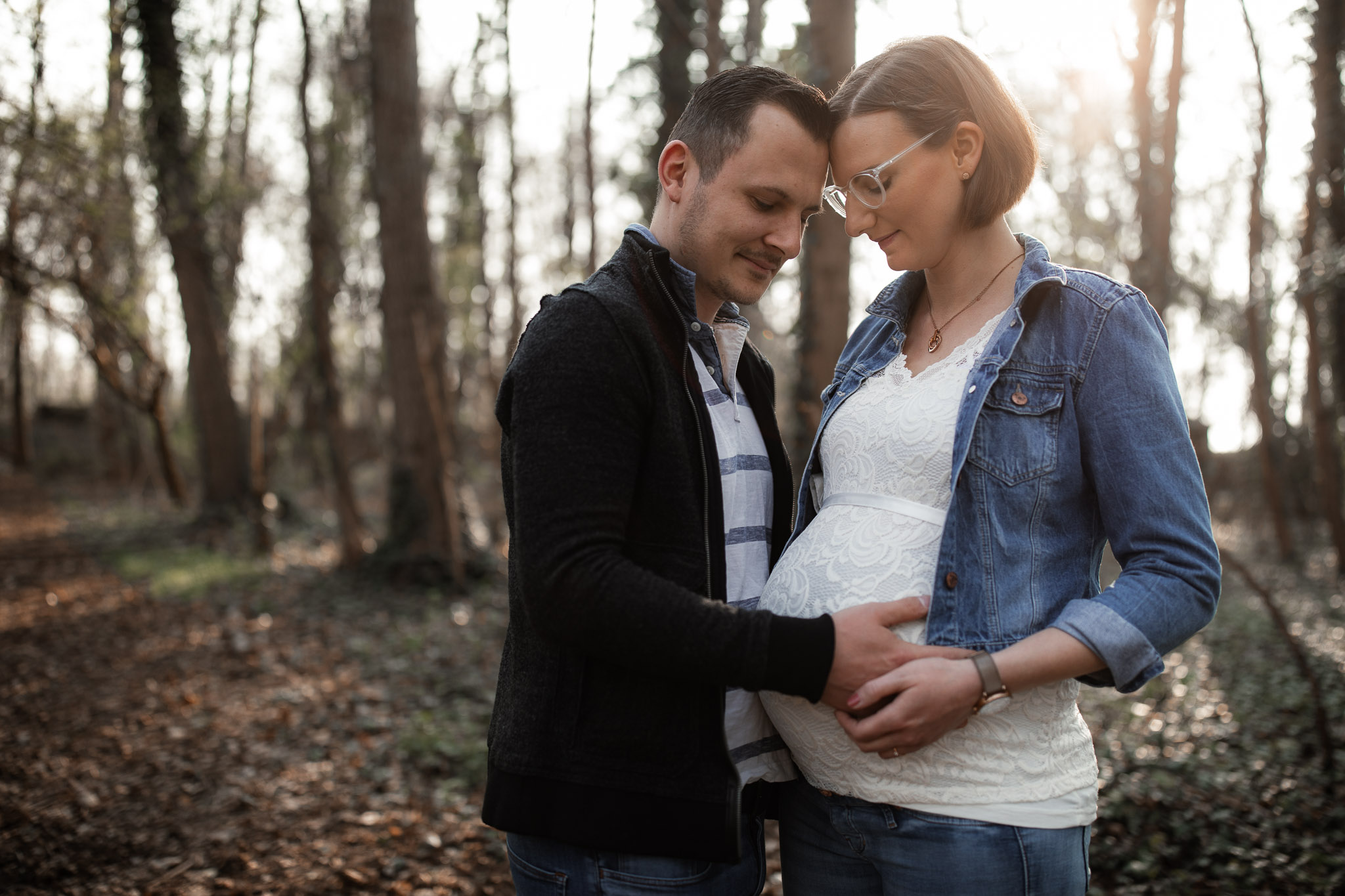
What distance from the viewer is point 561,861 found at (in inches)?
59.2

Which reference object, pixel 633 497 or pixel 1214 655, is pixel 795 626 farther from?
pixel 1214 655

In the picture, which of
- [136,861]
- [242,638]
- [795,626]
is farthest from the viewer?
[242,638]

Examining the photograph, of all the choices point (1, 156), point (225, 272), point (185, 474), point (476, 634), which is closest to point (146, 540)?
point (225, 272)

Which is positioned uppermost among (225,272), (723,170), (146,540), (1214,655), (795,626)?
(225,272)

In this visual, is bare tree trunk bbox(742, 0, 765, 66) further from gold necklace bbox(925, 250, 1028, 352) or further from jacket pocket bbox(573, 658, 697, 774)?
jacket pocket bbox(573, 658, 697, 774)

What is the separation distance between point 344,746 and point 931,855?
15.8ft

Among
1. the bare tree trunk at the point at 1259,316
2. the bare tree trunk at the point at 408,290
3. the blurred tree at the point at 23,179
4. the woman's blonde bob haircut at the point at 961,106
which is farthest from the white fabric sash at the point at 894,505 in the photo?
the blurred tree at the point at 23,179

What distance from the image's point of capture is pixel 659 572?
1481mm

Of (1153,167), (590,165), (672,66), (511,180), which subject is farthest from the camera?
(511,180)

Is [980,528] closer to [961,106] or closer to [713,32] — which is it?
[961,106]

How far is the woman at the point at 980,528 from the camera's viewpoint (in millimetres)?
1361

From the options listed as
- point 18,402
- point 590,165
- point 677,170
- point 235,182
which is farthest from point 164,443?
point 677,170

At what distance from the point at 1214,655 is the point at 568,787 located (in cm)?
840

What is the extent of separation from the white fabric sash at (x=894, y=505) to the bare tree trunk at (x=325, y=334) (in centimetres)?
889
